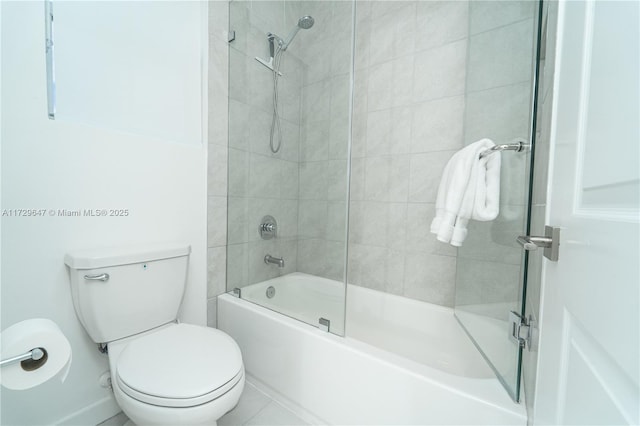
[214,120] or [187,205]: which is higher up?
[214,120]

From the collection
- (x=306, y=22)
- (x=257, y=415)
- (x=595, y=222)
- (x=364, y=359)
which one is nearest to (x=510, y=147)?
(x=595, y=222)

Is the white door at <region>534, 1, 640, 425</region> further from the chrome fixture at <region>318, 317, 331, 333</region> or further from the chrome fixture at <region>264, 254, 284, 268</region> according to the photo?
the chrome fixture at <region>264, 254, 284, 268</region>

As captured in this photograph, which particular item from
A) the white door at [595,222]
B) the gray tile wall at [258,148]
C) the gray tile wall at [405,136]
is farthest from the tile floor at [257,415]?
the white door at [595,222]

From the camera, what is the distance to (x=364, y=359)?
3.17ft

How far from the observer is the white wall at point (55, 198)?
89 cm

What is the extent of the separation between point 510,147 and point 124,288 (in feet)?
5.36

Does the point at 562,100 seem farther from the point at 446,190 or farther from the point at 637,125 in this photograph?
the point at 446,190

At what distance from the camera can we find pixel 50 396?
993 millimetres

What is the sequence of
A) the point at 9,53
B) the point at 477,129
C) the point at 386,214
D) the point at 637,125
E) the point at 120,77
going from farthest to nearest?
the point at 386,214
the point at 477,129
the point at 120,77
the point at 9,53
the point at 637,125

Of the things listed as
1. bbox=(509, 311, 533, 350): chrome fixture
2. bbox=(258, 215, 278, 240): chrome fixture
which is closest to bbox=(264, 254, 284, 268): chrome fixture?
bbox=(258, 215, 278, 240): chrome fixture

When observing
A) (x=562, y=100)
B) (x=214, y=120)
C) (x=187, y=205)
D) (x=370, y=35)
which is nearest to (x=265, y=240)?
(x=187, y=205)

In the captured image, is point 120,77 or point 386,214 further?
point 386,214

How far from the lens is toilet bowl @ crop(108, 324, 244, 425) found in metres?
0.75

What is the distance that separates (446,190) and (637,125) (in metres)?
0.92
